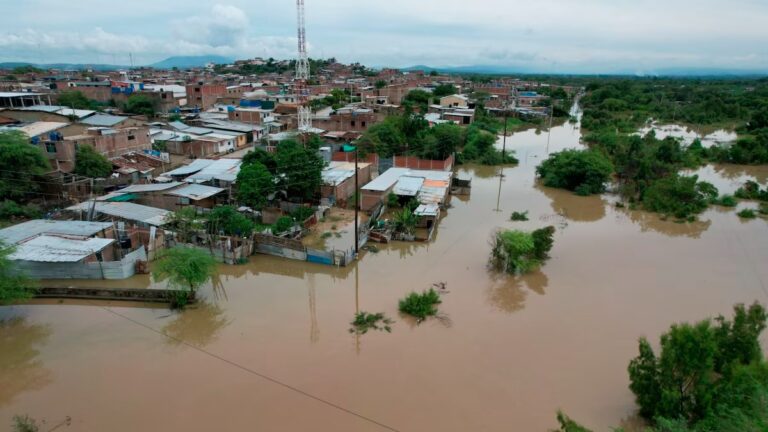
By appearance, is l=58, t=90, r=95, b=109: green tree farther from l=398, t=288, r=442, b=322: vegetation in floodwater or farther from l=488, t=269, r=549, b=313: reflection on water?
l=488, t=269, r=549, b=313: reflection on water

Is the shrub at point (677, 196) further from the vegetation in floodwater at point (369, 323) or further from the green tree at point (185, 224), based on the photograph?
the green tree at point (185, 224)

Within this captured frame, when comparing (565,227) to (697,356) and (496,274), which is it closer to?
(496,274)

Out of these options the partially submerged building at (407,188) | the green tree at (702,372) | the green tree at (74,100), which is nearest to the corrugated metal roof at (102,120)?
the green tree at (74,100)

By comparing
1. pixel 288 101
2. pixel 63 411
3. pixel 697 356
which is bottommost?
pixel 63 411

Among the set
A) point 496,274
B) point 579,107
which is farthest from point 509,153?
point 579,107

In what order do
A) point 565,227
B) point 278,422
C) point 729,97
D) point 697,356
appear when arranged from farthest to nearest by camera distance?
point 729,97
point 565,227
point 278,422
point 697,356

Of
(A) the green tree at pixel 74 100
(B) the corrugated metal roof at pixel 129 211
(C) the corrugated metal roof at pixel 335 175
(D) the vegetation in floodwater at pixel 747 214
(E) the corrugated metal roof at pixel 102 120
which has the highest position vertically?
(A) the green tree at pixel 74 100
